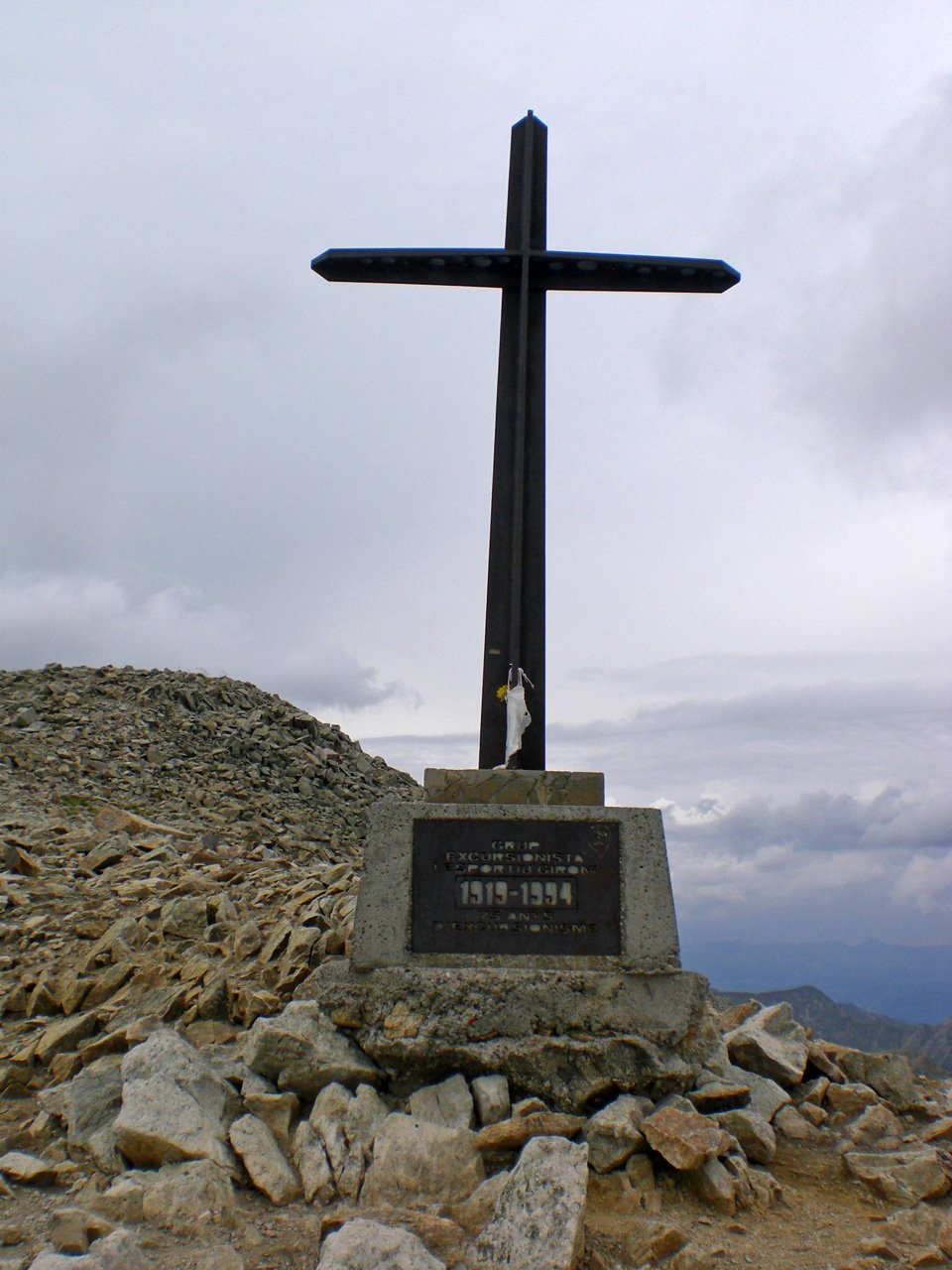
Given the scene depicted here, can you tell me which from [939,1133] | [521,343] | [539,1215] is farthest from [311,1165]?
[521,343]

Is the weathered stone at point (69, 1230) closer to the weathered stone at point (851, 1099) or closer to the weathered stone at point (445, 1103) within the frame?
the weathered stone at point (445, 1103)

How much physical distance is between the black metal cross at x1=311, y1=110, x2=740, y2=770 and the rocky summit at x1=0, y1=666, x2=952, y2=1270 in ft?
6.83

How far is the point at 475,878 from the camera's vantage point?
5.51 meters

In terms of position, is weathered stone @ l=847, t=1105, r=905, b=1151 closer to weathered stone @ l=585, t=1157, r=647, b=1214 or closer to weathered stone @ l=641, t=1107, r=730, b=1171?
weathered stone @ l=641, t=1107, r=730, b=1171

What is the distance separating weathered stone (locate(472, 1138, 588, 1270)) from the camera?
3500mm

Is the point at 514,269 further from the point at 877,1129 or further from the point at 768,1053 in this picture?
the point at 877,1129

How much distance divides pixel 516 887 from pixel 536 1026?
2.50 feet

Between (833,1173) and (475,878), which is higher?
(475,878)

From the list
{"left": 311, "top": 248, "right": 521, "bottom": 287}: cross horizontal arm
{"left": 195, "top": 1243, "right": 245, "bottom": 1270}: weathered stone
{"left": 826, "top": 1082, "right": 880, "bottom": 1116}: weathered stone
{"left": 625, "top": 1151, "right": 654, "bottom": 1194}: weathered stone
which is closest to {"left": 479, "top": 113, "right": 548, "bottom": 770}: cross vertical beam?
{"left": 311, "top": 248, "right": 521, "bottom": 287}: cross horizontal arm

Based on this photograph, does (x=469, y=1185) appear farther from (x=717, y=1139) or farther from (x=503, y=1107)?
(x=717, y=1139)

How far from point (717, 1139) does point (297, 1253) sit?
1.91 meters

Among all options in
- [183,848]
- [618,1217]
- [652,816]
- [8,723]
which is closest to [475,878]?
[652,816]

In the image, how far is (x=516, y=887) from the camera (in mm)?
5492

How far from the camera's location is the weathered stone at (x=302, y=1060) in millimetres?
4777
